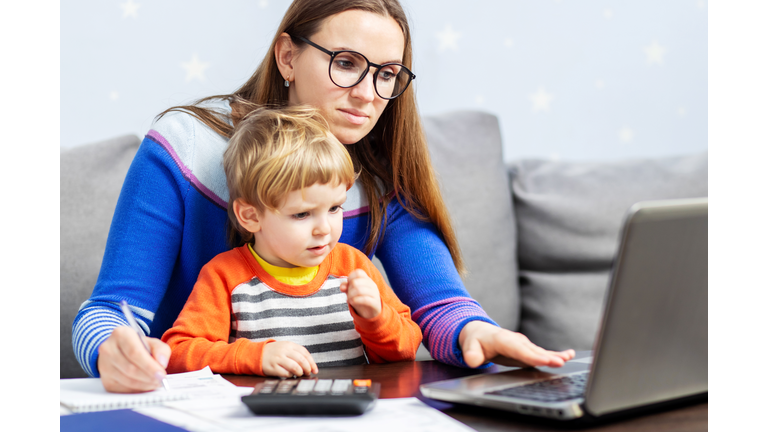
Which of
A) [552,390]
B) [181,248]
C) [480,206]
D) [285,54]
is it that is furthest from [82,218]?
[552,390]

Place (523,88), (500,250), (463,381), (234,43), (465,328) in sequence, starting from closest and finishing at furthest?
(463,381)
(465,328)
(500,250)
(234,43)
(523,88)

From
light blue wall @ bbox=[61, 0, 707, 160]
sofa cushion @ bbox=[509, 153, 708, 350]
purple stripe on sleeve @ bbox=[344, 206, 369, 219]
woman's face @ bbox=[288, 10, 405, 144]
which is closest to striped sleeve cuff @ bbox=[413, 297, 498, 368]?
purple stripe on sleeve @ bbox=[344, 206, 369, 219]

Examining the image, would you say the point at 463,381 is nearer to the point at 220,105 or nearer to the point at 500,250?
the point at 220,105

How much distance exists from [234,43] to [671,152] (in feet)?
5.10

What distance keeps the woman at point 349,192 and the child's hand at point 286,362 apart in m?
0.22

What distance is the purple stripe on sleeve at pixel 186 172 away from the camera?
1014mm

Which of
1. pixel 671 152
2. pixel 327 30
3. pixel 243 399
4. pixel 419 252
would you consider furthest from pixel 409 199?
pixel 671 152

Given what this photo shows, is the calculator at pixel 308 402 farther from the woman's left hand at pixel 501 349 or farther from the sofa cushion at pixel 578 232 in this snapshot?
the sofa cushion at pixel 578 232

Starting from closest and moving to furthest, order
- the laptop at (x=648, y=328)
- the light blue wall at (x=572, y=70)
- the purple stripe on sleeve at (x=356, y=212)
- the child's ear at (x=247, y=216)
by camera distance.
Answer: the laptop at (x=648, y=328)
the child's ear at (x=247, y=216)
the purple stripe on sleeve at (x=356, y=212)
the light blue wall at (x=572, y=70)

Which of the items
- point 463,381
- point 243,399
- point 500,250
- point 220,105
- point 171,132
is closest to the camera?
point 243,399

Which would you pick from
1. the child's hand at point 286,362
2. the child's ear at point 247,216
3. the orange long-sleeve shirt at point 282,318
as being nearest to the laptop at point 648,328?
the child's hand at point 286,362

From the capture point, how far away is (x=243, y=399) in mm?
571

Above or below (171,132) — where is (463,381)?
below

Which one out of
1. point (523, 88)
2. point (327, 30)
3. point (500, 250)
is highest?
point (327, 30)
